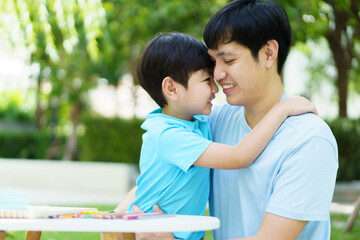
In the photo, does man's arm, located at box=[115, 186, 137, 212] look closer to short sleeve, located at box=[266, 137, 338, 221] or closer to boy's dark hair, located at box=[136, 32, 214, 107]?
boy's dark hair, located at box=[136, 32, 214, 107]

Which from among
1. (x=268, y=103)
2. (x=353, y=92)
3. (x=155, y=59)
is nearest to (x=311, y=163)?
(x=268, y=103)

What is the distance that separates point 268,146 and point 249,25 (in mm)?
522

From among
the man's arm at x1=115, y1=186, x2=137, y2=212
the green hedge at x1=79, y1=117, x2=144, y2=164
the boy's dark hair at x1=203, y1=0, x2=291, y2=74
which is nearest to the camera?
the boy's dark hair at x1=203, y1=0, x2=291, y2=74

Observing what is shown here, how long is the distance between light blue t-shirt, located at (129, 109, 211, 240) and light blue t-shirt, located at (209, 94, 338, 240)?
0.18 m

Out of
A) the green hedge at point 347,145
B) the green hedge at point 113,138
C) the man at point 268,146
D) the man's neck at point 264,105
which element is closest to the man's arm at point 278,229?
the man at point 268,146

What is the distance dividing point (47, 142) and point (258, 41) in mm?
13546

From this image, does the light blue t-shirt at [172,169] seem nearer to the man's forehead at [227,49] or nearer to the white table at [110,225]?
the man's forehead at [227,49]

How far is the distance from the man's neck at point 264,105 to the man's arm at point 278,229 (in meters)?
0.56

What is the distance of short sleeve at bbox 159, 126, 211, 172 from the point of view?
228cm

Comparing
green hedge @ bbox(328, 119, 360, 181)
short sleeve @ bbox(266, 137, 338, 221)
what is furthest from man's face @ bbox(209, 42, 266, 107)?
green hedge @ bbox(328, 119, 360, 181)

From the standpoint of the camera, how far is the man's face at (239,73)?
2.42 m

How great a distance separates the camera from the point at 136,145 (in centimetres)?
1247

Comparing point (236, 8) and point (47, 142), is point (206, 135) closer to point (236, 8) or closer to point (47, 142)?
point (236, 8)

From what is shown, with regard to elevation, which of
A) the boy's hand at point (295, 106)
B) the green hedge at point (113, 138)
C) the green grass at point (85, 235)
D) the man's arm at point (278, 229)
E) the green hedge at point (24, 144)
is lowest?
the green hedge at point (24, 144)
